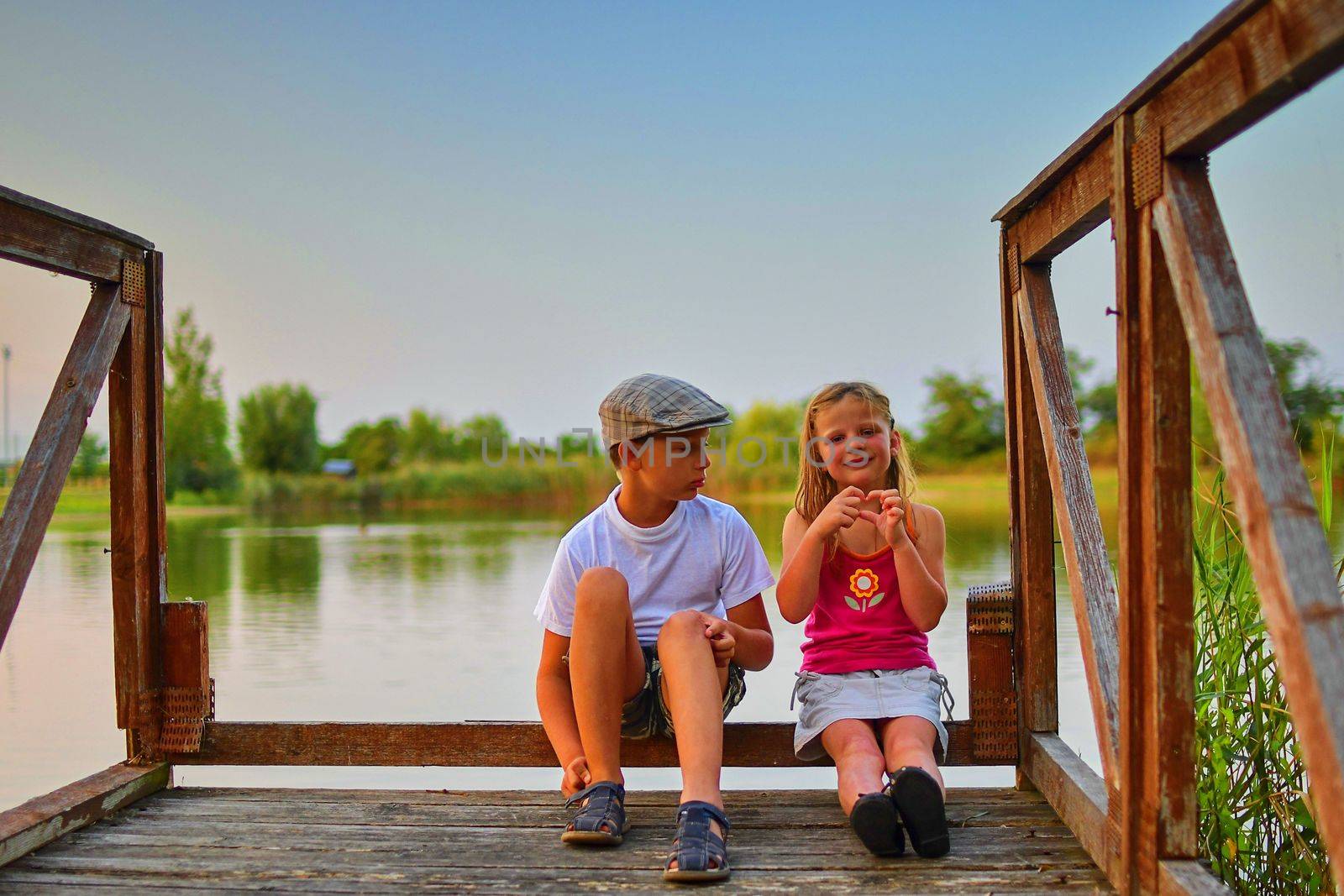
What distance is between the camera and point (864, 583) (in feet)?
8.75

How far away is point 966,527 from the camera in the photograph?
736 inches

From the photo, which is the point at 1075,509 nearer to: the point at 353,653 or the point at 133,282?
the point at 133,282

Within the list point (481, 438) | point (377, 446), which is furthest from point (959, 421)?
point (377, 446)

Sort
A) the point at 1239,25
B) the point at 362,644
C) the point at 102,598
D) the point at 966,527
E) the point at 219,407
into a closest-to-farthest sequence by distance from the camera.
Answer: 1. the point at 1239,25
2. the point at 362,644
3. the point at 102,598
4. the point at 966,527
5. the point at 219,407

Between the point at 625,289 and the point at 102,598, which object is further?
the point at 625,289

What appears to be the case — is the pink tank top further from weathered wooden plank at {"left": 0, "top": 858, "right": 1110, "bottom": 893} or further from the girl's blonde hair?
A: weathered wooden plank at {"left": 0, "top": 858, "right": 1110, "bottom": 893}

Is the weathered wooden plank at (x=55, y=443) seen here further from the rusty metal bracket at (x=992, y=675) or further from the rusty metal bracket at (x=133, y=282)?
the rusty metal bracket at (x=992, y=675)

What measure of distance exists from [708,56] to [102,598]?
49.7ft

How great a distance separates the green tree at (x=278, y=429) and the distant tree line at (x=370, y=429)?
0.07 ft

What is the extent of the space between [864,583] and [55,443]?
1.74 metres

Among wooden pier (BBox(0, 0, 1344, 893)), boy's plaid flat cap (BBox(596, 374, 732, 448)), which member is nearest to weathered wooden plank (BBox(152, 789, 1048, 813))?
wooden pier (BBox(0, 0, 1344, 893))

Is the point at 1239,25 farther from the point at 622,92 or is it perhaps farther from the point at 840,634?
the point at 622,92

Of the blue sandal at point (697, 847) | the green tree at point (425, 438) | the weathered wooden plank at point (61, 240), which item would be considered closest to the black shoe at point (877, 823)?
the blue sandal at point (697, 847)

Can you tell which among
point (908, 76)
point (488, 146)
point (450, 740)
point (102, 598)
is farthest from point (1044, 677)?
point (488, 146)
